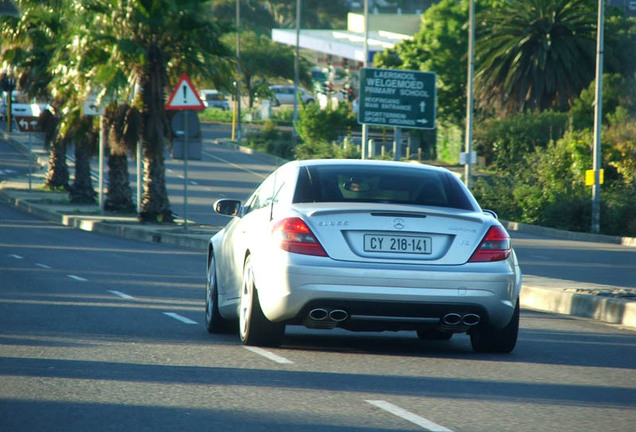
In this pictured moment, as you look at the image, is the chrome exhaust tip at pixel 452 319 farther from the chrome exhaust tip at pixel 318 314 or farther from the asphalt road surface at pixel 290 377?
the chrome exhaust tip at pixel 318 314

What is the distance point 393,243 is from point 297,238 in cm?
69

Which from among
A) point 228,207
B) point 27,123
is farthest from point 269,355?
point 27,123

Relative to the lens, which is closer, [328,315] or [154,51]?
[328,315]

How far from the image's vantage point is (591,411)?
7.73 meters

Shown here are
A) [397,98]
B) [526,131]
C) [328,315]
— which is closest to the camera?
[328,315]

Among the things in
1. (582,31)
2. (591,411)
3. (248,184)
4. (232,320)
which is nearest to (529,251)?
(232,320)

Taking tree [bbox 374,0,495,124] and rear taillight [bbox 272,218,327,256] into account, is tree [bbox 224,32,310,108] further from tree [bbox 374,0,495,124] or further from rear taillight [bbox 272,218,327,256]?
rear taillight [bbox 272,218,327,256]

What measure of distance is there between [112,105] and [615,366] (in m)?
24.1

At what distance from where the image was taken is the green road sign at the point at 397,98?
123 feet

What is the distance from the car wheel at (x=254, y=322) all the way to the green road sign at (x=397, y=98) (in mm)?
27128

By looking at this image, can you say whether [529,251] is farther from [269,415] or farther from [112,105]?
[269,415]

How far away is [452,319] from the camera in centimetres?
970

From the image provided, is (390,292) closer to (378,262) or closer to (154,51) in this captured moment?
(378,262)

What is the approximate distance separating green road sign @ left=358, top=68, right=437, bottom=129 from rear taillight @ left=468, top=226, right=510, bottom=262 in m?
27.6
